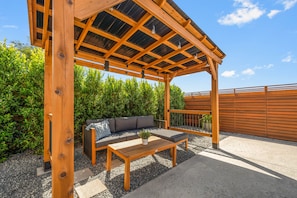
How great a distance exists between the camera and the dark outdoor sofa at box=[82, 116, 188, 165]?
2.96 metres

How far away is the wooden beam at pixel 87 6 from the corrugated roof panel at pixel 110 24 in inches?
31.7

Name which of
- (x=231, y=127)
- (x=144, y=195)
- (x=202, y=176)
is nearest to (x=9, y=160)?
(x=144, y=195)

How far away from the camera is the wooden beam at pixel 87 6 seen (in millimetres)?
1264

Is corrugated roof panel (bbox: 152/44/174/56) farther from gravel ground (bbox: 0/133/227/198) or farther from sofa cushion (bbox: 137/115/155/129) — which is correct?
gravel ground (bbox: 0/133/227/198)

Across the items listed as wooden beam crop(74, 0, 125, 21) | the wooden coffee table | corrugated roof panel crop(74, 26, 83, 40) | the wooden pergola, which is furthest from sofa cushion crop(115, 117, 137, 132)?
wooden beam crop(74, 0, 125, 21)

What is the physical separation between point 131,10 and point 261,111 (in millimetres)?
6510

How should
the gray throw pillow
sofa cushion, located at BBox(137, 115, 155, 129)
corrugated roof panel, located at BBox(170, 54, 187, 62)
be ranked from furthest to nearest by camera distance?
sofa cushion, located at BBox(137, 115, 155, 129)
corrugated roof panel, located at BBox(170, 54, 187, 62)
the gray throw pillow

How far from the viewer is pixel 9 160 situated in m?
2.90

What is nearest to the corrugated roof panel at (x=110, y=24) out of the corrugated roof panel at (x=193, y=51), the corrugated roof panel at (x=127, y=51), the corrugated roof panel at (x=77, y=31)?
the corrugated roof panel at (x=77, y=31)

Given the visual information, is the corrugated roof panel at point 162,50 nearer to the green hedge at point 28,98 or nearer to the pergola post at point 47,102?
the green hedge at point 28,98

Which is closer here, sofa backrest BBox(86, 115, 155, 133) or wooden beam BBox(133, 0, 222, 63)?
wooden beam BBox(133, 0, 222, 63)

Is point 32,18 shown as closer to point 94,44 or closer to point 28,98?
point 94,44

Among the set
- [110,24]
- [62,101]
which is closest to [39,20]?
[110,24]

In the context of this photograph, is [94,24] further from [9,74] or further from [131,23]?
[9,74]
